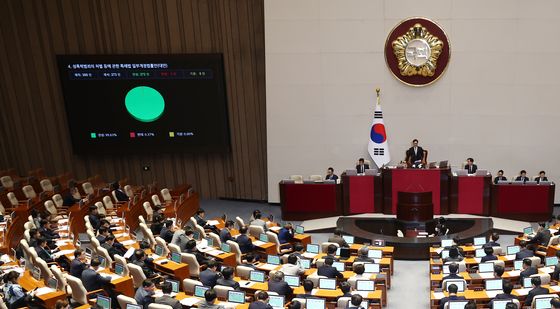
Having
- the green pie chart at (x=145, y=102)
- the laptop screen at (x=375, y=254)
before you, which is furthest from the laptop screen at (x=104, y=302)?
the green pie chart at (x=145, y=102)

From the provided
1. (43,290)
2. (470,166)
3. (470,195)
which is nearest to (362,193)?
(470,195)

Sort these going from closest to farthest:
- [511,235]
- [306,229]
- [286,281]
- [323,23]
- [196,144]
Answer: [286,281]
[511,235]
[306,229]
[323,23]
[196,144]

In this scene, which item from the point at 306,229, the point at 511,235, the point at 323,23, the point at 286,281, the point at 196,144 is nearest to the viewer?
the point at 286,281

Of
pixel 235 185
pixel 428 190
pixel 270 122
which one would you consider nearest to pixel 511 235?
pixel 428 190

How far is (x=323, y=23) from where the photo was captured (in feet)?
53.7

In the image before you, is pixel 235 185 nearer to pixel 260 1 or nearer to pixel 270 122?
pixel 270 122

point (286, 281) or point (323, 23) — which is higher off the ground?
point (323, 23)

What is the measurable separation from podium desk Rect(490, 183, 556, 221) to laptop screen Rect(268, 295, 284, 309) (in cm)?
873

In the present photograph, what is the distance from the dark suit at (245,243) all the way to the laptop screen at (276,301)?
3.33m

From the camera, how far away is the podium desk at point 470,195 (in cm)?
1525

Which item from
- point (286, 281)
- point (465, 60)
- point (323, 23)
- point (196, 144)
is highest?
point (323, 23)

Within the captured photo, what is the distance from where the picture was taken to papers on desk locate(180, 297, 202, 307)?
8750 mm

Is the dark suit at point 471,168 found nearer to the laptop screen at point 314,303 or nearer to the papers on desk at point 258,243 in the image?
the papers on desk at point 258,243

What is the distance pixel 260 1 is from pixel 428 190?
708cm
